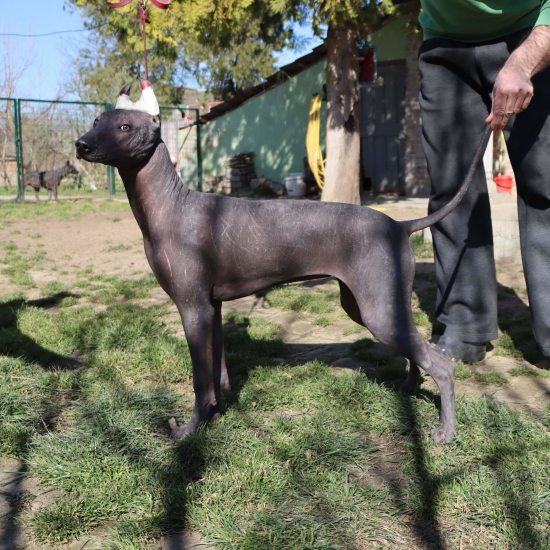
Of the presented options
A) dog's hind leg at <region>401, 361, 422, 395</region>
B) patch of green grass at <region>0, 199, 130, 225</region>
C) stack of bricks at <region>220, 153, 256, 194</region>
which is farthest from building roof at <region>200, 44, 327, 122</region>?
dog's hind leg at <region>401, 361, 422, 395</region>

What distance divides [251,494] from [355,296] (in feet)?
3.30

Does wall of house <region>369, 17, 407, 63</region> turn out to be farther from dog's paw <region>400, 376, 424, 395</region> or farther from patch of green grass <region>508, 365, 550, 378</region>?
dog's paw <region>400, 376, 424, 395</region>

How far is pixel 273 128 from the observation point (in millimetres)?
17422

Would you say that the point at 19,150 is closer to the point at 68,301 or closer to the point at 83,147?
the point at 68,301

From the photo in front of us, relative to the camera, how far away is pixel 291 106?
1686 centimetres

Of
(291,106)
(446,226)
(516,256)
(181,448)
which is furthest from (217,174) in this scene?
(181,448)

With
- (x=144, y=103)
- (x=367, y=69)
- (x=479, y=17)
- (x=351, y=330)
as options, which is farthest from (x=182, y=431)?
(x=367, y=69)

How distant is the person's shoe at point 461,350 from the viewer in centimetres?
398

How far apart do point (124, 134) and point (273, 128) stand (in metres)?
15.1

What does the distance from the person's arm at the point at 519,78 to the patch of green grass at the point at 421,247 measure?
4.14 metres

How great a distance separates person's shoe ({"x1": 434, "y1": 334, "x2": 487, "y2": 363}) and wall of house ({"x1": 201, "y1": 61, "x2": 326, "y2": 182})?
41.7 ft

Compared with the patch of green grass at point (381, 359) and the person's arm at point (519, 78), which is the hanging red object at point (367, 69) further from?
the person's arm at point (519, 78)

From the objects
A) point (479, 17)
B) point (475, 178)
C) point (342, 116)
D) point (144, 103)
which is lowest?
point (475, 178)

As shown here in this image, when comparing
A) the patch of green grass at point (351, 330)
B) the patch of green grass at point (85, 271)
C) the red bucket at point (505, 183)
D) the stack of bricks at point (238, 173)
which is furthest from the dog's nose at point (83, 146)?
the stack of bricks at point (238, 173)
